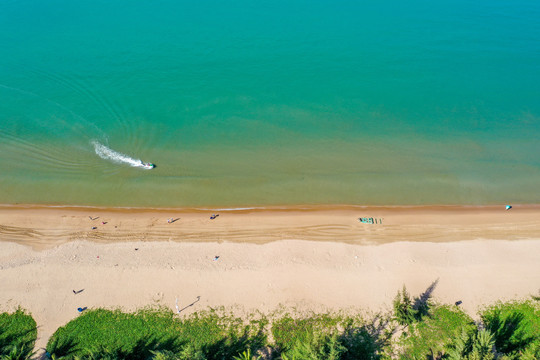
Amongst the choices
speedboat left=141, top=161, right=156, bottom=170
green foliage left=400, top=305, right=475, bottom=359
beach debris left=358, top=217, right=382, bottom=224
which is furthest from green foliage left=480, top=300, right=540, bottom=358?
speedboat left=141, top=161, right=156, bottom=170

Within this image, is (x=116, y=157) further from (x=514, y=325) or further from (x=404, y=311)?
(x=514, y=325)

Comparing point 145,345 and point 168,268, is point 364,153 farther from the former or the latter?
point 145,345

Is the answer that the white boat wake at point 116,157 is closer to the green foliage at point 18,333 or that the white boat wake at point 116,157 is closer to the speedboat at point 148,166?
the speedboat at point 148,166

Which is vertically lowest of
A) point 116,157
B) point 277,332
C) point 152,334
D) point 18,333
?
point 277,332

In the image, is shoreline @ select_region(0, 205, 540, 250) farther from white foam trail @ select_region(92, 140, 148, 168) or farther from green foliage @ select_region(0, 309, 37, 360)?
green foliage @ select_region(0, 309, 37, 360)

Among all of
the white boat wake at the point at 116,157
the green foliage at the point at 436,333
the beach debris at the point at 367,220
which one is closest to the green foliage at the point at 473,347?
the green foliage at the point at 436,333

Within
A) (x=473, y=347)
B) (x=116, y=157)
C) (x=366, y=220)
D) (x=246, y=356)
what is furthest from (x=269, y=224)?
(x=116, y=157)

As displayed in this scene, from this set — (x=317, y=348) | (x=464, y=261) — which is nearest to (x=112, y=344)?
(x=317, y=348)
